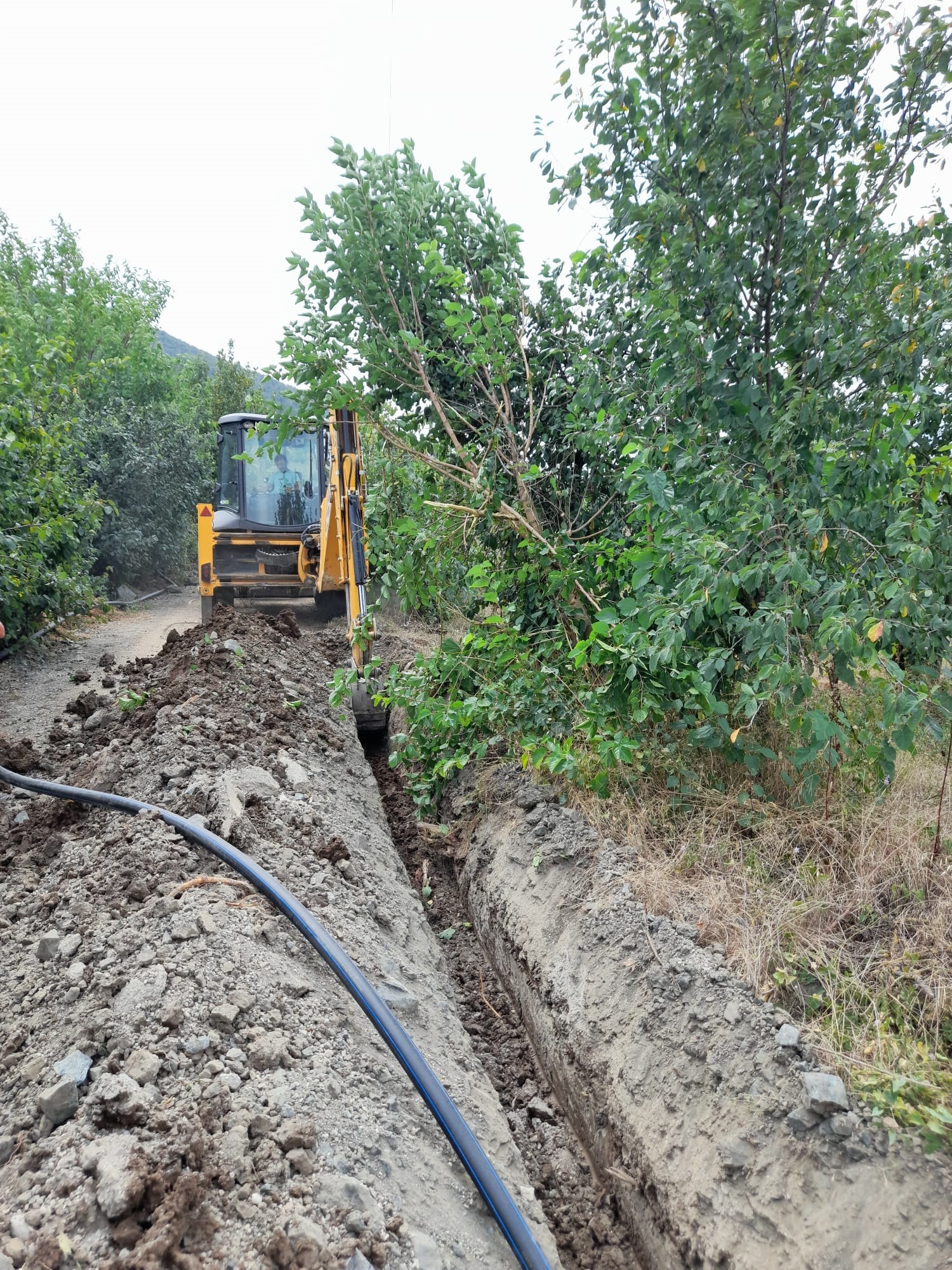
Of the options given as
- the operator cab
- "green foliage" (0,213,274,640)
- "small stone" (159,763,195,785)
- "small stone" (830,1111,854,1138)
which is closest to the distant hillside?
"green foliage" (0,213,274,640)

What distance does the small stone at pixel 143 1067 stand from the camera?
97.3 inches

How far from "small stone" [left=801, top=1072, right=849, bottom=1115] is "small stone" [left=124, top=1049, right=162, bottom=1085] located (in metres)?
1.99

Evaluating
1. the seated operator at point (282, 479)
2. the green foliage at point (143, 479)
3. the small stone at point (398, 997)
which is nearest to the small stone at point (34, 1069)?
the small stone at point (398, 997)

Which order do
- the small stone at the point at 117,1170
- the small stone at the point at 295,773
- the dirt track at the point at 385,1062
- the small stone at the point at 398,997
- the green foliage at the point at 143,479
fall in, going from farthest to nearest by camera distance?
1. the green foliage at the point at 143,479
2. the small stone at the point at 295,773
3. the small stone at the point at 398,997
4. the dirt track at the point at 385,1062
5. the small stone at the point at 117,1170

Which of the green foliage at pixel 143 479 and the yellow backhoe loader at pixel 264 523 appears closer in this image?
the yellow backhoe loader at pixel 264 523

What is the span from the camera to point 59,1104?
236 centimetres

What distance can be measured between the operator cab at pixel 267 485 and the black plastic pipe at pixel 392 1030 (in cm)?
881

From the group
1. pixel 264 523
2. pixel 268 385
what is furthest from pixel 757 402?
pixel 268 385

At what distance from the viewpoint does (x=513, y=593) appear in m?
5.80

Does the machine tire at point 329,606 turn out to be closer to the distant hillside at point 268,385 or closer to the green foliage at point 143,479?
the distant hillside at point 268,385

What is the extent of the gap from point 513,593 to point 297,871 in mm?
2561

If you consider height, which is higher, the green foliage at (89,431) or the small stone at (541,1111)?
the green foliage at (89,431)

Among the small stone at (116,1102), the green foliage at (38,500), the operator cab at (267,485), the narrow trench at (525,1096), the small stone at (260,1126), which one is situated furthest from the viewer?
the operator cab at (267,485)

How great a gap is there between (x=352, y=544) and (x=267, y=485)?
255 inches
